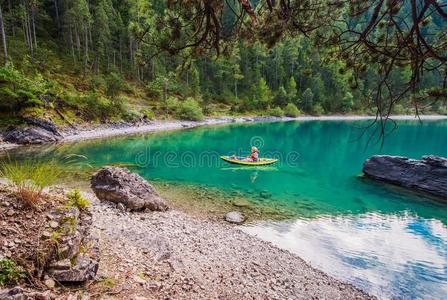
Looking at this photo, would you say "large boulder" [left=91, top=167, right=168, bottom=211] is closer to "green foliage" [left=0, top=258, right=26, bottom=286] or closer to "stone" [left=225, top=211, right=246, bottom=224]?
"stone" [left=225, top=211, right=246, bottom=224]

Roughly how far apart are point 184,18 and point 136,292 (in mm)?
5103

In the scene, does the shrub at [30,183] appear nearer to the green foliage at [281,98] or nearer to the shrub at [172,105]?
the shrub at [172,105]

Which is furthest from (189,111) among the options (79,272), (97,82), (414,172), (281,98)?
(79,272)

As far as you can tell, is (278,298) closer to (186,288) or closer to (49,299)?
(186,288)

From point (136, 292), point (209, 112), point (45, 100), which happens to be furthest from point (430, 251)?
point (209, 112)

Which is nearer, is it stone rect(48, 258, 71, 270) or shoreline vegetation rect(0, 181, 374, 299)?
stone rect(48, 258, 71, 270)

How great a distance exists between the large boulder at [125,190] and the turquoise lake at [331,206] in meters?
4.02

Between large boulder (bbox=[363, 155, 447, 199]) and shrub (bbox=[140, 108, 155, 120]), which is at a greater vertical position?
shrub (bbox=[140, 108, 155, 120])

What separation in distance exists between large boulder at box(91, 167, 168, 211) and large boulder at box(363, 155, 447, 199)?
16.5 meters

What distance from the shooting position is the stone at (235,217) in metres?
11.5

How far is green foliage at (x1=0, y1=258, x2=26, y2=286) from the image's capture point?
3.25m

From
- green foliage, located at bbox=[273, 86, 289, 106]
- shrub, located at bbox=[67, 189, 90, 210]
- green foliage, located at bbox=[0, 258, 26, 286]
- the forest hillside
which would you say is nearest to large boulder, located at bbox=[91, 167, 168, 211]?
the forest hillside

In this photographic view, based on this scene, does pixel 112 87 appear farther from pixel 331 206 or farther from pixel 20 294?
pixel 20 294

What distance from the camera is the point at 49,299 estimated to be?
3.26m
